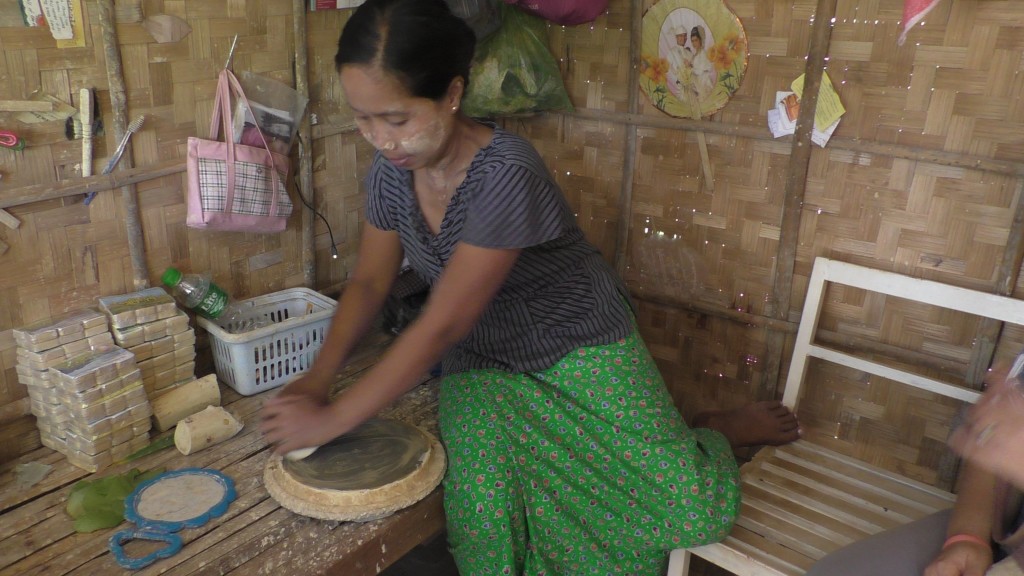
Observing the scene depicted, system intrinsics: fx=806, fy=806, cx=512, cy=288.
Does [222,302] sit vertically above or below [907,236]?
below

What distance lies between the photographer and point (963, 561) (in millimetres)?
1411

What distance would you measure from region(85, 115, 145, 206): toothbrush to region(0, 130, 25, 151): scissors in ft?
0.61

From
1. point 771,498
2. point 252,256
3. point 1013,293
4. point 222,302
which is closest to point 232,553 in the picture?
point 222,302

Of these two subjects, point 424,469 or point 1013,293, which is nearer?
point 424,469

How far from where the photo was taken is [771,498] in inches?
75.0

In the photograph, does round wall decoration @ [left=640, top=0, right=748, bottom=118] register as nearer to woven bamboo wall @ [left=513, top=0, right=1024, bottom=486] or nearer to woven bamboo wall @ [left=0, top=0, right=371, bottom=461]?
woven bamboo wall @ [left=513, top=0, right=1024, bottom=486]

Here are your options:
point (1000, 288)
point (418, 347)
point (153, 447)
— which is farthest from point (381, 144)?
point (1000, 288)

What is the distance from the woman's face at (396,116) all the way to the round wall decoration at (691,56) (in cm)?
99

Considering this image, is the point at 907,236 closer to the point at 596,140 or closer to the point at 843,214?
the point at 843,214

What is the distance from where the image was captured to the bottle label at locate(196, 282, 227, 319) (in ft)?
6.81

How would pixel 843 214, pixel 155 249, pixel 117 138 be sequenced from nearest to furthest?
pixel 117 138 → pixel 155 249 → pixel 843 214

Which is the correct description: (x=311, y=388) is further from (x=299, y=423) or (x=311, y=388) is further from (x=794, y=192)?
(x=794, y=192)

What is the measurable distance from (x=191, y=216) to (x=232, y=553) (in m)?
0.88

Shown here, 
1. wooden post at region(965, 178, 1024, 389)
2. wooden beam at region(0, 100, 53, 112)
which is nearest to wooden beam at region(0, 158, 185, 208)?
wooden beam at region(0, 100, 53, 112)
